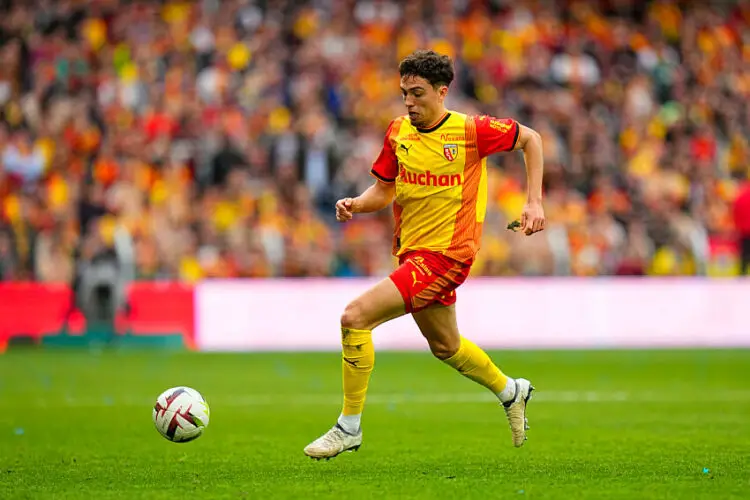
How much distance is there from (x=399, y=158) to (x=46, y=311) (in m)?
12.9

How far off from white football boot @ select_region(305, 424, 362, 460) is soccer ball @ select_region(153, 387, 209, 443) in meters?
0.86

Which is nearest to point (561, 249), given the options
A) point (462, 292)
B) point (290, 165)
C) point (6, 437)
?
point (462, 292)

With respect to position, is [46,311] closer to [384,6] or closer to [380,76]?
[380,76]

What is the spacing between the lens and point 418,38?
24422 millimetres

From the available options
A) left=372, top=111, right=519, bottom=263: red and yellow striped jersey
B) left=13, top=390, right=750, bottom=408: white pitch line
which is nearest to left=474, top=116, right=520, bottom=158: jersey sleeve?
left=372, top=111, right=519, bottom=263: red and yellow striped jersey

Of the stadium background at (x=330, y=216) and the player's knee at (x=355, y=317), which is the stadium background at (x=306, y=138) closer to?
the stadium background at (x=330, y=216)

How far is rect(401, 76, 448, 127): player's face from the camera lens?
24.6 feet

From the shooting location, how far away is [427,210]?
770 centimetres

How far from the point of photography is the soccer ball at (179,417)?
789cm

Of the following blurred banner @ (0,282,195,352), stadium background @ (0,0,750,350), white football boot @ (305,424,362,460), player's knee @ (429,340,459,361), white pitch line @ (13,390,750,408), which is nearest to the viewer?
white football boot @ (305,424,362,460)

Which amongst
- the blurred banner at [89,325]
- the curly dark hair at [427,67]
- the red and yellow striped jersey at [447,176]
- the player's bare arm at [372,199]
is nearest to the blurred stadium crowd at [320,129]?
the blurred banner at [89,325]

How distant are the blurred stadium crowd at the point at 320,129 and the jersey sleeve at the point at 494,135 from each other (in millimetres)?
12261

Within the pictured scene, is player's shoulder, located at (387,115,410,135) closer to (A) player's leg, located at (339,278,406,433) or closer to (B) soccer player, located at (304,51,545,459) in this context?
(B) soccer player, located at (304,51,545,459)

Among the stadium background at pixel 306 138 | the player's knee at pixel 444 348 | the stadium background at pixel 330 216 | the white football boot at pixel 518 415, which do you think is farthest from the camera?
the stadium background at pixel 306 138
